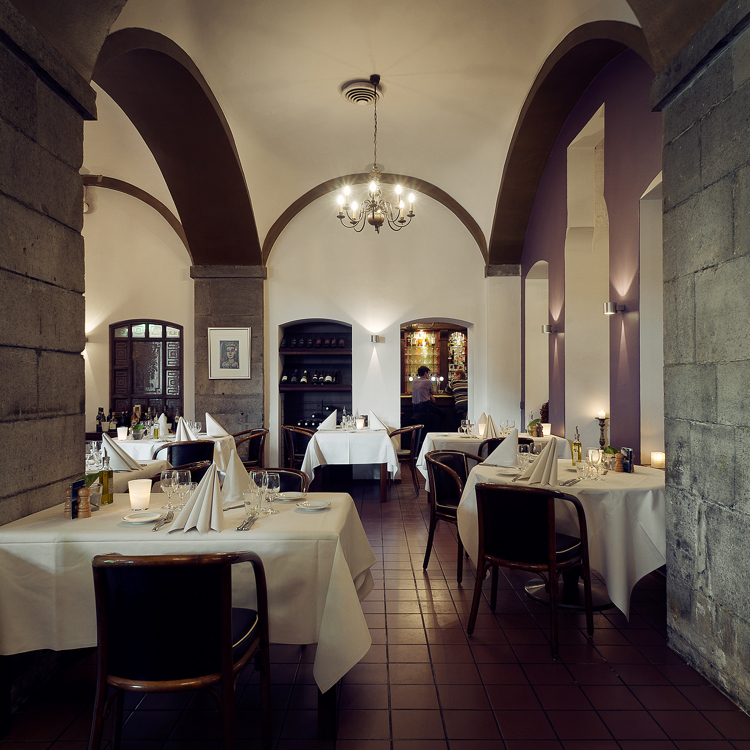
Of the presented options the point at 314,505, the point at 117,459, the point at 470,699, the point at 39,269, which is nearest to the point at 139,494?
A: the point at 314,505

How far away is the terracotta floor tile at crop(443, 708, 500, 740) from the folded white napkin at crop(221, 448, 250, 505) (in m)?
1.39

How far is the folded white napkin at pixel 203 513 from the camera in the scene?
223 cm

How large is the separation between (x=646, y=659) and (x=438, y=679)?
108 cm

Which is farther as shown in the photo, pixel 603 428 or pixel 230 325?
pixel 230 325

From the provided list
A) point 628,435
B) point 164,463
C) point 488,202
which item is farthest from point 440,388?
point 164,463

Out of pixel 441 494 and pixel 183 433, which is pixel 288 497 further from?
pixel 183 433

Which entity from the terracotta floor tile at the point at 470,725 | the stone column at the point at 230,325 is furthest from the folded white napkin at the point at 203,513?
the stone column at the point at 230,325

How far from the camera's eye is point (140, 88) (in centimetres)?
480

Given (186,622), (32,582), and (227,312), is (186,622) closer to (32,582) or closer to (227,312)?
(32,582)

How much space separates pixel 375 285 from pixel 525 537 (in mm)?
5593

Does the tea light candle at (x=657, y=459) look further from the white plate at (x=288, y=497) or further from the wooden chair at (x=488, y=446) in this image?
the white plate at (x=288, y=497)

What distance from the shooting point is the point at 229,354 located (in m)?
7.73

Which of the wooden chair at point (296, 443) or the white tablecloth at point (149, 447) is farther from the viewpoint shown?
the wooden chair at point (296, 443)

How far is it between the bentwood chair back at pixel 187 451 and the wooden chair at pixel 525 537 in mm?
2991
